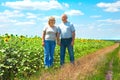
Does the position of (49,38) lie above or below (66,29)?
below

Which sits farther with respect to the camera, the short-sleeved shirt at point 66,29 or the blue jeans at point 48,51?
the short-sleeved shirt at point 66,29

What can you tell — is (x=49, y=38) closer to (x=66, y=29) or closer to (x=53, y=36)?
(x=53, y=36)

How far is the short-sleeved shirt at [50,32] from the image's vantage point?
15624mm

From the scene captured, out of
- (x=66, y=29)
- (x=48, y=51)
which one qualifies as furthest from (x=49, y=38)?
(x=66, y=29)

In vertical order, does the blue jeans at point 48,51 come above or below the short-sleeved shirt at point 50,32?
below

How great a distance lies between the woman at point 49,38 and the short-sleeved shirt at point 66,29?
523 millimetres

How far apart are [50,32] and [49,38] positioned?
265 mm

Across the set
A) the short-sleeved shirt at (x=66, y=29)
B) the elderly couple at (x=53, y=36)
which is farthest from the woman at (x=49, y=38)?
the short-sleeved shirt at (x=66, y=29)

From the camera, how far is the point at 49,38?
51.7 feet

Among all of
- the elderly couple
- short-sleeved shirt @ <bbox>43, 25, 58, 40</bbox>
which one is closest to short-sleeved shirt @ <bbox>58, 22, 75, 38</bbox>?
the elderly couple

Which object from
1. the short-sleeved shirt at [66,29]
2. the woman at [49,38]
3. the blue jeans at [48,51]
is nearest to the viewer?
the woman at [49,38]

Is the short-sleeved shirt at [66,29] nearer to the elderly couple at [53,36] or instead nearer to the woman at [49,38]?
the elderly couple at [53,36]

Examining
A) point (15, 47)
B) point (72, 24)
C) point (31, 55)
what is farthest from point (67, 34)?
point (15, 47)

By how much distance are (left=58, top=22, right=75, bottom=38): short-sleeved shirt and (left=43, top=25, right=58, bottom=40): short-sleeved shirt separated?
0.49 m
